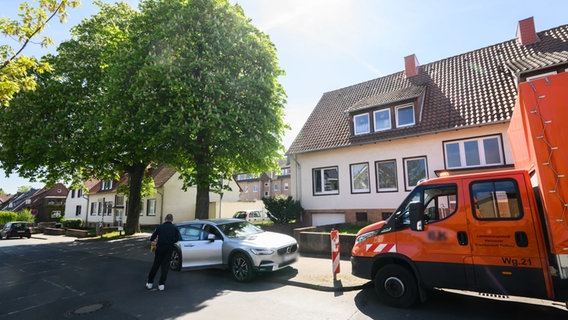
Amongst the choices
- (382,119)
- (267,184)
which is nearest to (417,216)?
(382,119)

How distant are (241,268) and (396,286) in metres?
4.16

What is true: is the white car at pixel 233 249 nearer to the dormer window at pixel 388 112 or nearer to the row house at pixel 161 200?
the dormer window at pixel 388 112

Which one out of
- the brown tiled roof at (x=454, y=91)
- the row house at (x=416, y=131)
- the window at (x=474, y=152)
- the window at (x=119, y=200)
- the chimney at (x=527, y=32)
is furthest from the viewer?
the window at (x=119, y=200)

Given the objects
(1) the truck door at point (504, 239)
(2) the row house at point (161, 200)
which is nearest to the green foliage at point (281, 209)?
(2) the row house at point (161, 200)

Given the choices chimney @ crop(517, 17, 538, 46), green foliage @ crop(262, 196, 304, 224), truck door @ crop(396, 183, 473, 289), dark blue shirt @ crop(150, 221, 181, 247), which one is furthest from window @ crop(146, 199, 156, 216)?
chimney @ crop(517, 17, 538, 46)

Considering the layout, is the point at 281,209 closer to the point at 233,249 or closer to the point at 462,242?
the point at 233,249

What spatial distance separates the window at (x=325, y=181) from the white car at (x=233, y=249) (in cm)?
909

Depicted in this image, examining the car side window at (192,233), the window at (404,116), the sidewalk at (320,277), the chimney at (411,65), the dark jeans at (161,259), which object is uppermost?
the chimney at (411,65)

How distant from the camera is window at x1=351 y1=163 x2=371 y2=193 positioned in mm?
17078

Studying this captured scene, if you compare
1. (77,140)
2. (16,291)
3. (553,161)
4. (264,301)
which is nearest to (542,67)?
(553,161)

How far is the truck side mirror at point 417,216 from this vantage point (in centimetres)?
575

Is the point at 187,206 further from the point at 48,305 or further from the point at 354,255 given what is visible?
the point at 354,255

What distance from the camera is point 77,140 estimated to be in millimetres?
17297

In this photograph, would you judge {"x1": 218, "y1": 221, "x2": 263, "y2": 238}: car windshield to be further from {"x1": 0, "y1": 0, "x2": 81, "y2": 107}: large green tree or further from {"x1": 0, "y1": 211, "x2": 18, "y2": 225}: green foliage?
{"x1": 0, "y1": 211, "x2": 18, "y2": 225}: green foliage
